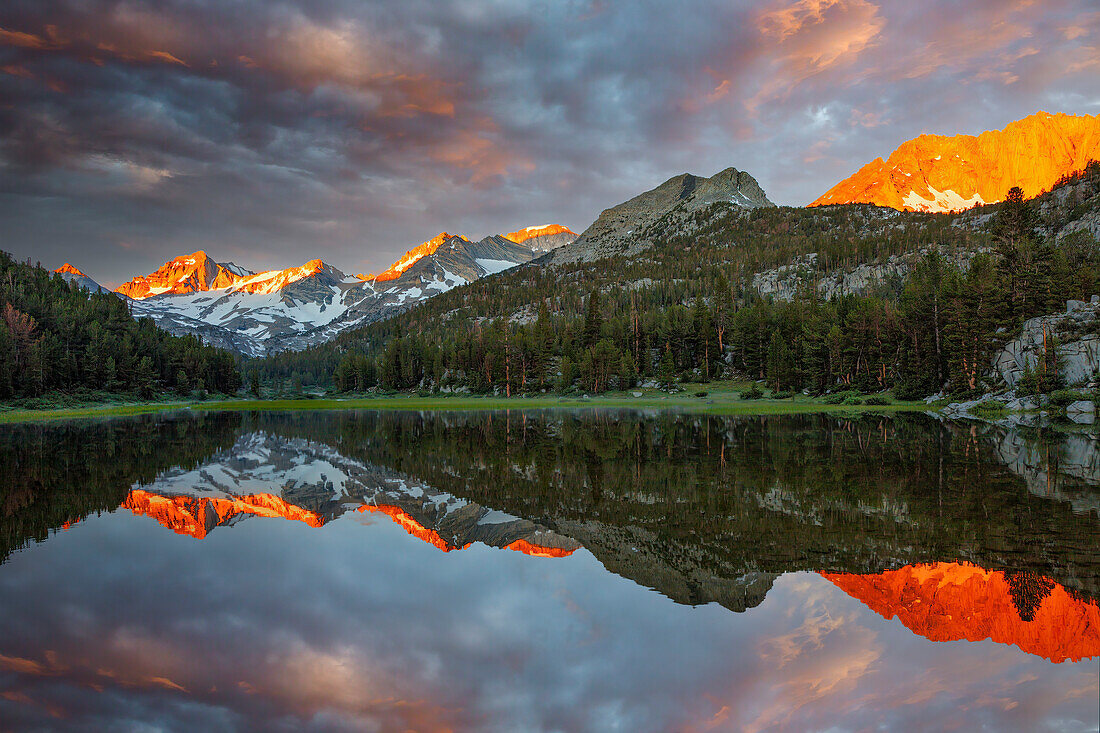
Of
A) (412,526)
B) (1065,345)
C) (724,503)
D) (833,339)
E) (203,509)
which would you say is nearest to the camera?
(412,526)

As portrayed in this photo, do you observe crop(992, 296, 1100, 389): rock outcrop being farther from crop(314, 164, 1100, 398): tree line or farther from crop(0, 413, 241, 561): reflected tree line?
crop(0, 413, 241, 561): reflected tree line

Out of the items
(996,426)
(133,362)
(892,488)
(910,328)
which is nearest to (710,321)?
(910,328)

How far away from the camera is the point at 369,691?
7.62 m

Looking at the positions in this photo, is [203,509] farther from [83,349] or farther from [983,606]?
[83,349]

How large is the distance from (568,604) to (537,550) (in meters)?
3.74

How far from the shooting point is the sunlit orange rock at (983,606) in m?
8.24

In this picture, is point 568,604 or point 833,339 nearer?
point 568,604

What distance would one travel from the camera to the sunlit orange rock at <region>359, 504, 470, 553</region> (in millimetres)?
15320

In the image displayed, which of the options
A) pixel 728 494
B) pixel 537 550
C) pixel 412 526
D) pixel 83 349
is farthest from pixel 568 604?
pixel 83 349

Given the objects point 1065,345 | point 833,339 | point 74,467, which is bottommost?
point 74,467

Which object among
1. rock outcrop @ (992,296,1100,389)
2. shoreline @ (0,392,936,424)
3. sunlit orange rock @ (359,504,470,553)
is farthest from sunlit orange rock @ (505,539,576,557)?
rock outcrop @ (992,296,1100,389)

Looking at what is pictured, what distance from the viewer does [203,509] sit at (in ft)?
64.6

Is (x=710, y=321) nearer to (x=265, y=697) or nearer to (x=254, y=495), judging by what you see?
(x=254, y=495)

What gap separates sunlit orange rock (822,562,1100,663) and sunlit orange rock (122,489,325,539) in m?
15.7
